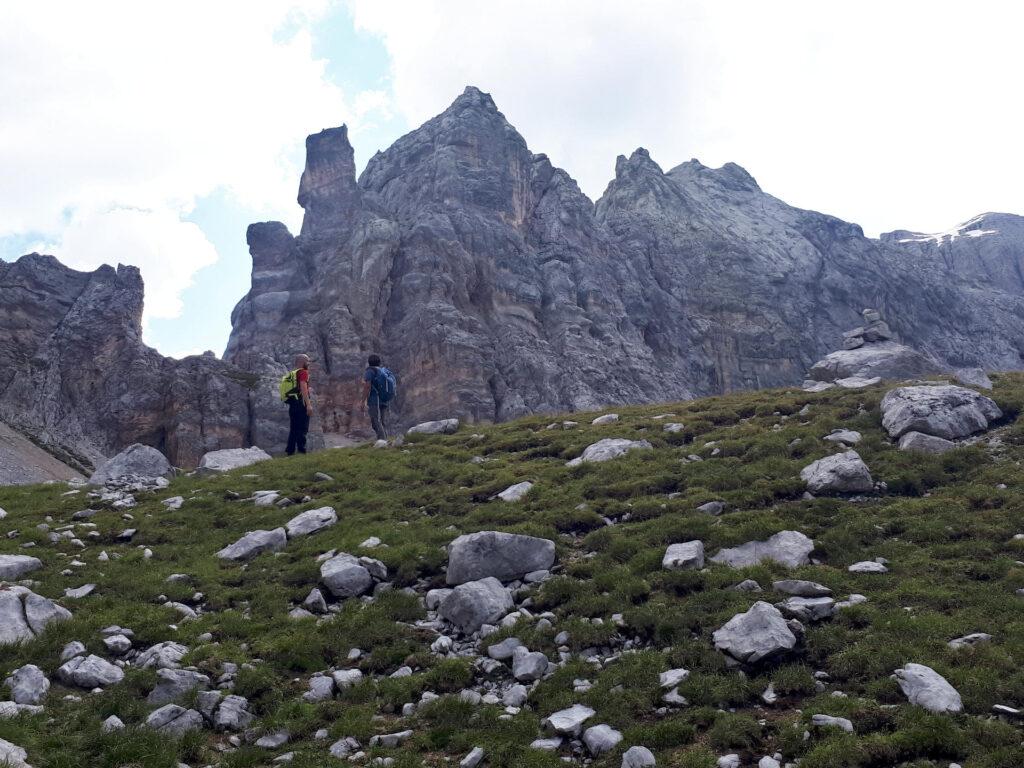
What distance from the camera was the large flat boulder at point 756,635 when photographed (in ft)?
40.7

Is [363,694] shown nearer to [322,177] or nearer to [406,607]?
[406,607]

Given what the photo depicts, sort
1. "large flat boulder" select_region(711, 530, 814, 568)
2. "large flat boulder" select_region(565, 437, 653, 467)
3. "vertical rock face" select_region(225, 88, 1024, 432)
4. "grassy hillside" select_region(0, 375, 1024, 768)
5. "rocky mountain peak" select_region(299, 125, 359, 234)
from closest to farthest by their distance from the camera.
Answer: "grassy hillside" select_region(0, 375, 1024, 768), "large flat boulder" select_region(711, 530, 814, 568), "large flat boulder" select_region(565, 437, 653, 467), "vertical rock face" select_region(225, 88, 1024, 432), "rocky mountain peak" select_region(299, 125, 359, 234)

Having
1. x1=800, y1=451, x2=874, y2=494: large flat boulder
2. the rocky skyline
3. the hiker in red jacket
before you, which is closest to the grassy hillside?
x1=800, y1=451, x2=874, y2=494: large flat boulder

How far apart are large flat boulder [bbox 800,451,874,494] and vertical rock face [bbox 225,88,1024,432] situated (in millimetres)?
81693

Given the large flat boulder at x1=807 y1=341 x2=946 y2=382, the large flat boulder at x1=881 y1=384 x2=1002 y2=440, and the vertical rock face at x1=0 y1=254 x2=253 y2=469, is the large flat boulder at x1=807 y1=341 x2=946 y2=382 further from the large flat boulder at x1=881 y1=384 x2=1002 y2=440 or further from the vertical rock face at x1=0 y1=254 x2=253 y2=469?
the vertical rock face at x1=0 y1=254 x2=253 y2=469

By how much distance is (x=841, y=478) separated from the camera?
19.8 meters

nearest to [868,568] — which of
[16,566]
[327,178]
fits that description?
[16,566]

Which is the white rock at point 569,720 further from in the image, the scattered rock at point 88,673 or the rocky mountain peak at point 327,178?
the rocky mountain peak at point 327,178

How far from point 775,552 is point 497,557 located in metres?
6.10

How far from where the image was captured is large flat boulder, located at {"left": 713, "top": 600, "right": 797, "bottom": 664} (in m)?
12.4

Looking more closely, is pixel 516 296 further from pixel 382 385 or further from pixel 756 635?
pixel 756 635

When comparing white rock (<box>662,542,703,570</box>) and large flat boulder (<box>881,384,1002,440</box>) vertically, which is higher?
large flat boulder (<box>881,384,1002,440</box>)

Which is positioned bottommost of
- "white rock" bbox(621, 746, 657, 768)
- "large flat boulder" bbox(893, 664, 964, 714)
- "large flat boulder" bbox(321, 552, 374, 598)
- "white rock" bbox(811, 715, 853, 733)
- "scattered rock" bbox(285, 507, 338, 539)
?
"white rock" bbox(621, 746, 657, 768)

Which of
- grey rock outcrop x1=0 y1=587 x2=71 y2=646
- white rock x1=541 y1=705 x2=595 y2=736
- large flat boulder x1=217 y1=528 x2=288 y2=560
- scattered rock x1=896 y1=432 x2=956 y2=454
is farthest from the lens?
scattered rock x1=896 y1=432 x2=956 y2=454
